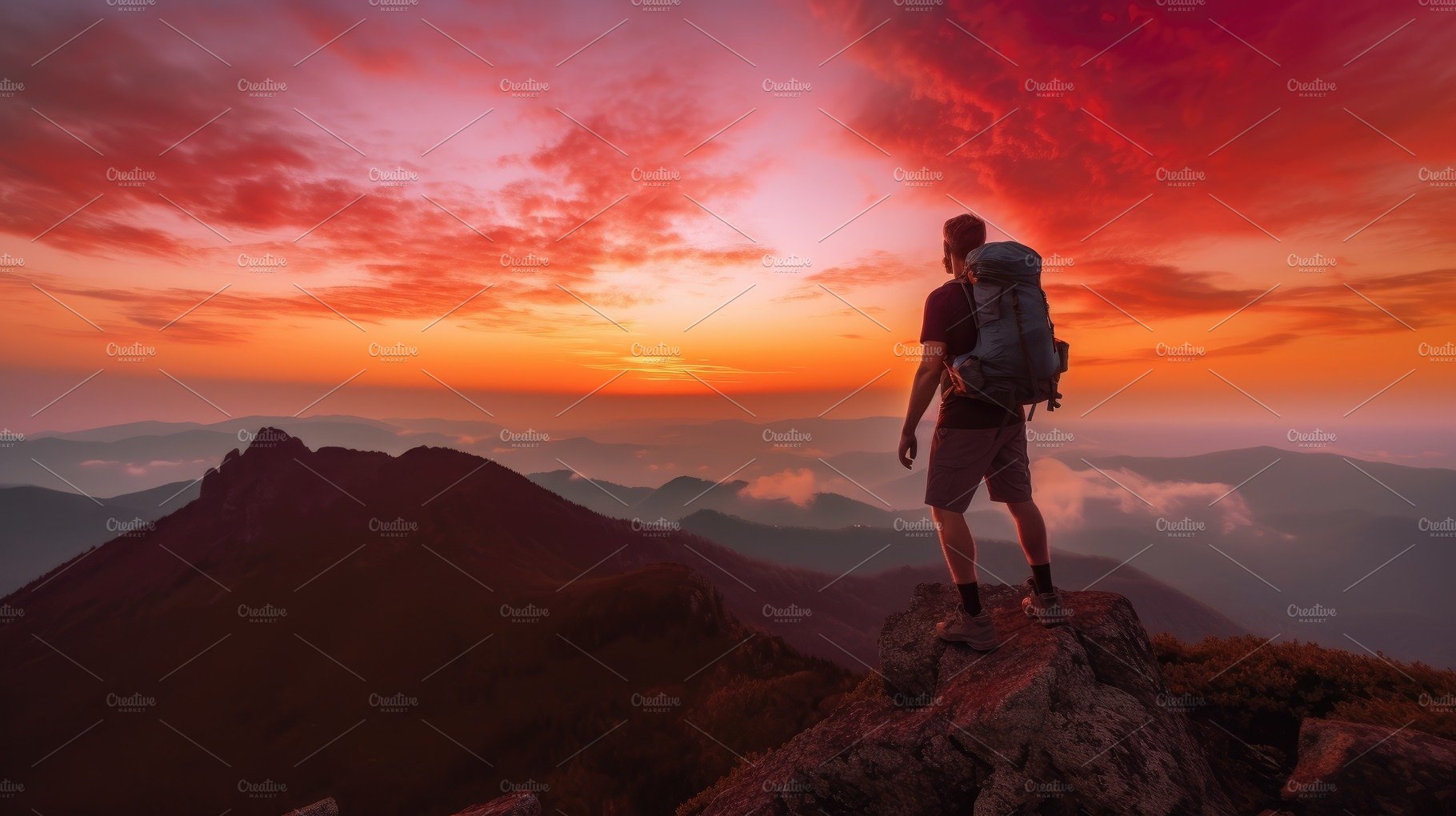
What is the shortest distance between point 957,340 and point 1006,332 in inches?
19.2

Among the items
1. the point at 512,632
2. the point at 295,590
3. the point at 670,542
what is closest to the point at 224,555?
the point at 295,590

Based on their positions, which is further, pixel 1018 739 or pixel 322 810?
pixel 322 810

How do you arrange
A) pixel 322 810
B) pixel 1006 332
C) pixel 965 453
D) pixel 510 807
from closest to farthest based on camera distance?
pixel 1006 332
pixel 965 453
pixel 510 807
pixel 322 810

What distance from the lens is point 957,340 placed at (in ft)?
19.9

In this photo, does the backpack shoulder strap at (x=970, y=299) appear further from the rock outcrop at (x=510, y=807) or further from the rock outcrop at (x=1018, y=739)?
the rock outcrop at (x=510, y=807)

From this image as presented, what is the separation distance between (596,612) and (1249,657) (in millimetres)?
48188

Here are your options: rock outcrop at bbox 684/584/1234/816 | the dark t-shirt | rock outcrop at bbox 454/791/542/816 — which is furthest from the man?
rock outcrop at bbox 454/791/542/816

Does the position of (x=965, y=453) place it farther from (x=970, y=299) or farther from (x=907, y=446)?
(x=970, y=299)

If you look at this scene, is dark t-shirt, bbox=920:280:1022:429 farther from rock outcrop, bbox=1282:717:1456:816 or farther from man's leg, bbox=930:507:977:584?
rock outcrop, bbox=1282:717:1456:816

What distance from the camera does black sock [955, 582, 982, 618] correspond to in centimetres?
622

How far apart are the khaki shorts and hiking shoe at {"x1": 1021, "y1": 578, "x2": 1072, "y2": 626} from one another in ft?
3.87

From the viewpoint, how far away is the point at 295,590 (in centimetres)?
6272

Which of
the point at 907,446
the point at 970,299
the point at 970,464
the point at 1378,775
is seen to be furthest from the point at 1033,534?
the point at 1378,775

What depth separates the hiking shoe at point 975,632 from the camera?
6.32m
